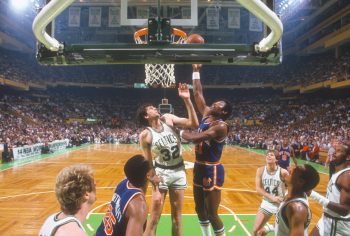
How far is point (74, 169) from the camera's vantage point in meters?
1.99

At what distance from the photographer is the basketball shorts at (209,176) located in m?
3.97

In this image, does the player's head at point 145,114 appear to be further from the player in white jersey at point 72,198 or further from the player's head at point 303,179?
the player in white jersey at point 72,198

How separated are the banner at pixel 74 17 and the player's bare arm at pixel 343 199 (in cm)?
711

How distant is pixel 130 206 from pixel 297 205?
137 cm

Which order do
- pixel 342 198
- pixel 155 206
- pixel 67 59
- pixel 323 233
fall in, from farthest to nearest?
1. pixel 155 206
2. pixel 323 233
3. pixel 342 198
4. pixel 67 59

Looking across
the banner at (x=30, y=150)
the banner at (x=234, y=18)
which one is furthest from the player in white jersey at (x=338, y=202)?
the banner at (x=30, y=150)

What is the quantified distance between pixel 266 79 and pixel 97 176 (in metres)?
27.6

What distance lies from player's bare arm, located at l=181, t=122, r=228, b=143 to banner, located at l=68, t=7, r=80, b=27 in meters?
5.77

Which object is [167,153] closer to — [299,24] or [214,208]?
[214,208]

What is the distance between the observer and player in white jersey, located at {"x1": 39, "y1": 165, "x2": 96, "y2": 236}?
1.88 meters

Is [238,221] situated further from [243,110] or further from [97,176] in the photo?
[243,110]

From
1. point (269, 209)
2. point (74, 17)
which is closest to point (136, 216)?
point (269, 209)

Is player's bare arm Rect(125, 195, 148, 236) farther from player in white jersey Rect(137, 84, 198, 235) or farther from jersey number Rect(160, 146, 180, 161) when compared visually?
jersey number Rect(160, 146, 180, 161)

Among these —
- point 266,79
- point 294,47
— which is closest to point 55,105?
point 266,79
